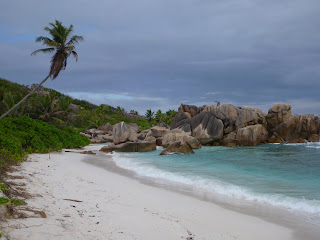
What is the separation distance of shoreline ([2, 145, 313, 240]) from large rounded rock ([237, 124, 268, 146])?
35.0m

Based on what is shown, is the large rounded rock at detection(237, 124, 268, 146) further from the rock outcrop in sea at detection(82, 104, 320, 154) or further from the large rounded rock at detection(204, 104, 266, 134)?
the large rounded rock at detection(204, 104, 266, 134)

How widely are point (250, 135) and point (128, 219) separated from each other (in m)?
38.9

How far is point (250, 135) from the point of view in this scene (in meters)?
41.4

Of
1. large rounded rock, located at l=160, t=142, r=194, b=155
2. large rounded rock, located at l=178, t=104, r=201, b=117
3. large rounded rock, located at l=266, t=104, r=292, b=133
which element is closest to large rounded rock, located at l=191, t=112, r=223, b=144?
large rounded rock, located at l=178, t=104, r=201, b=117

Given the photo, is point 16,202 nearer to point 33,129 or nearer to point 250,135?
point 33,129

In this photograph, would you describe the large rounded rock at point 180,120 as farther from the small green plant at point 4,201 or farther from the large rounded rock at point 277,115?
the small green plant at point 4,201

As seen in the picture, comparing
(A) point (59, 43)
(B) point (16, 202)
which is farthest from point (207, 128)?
(B) point (16, 202)

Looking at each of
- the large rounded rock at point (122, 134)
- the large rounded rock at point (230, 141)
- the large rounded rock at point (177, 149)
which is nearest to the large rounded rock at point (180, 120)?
the large rounded rock at point (230, 141)

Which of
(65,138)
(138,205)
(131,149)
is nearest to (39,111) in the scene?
(65,138)

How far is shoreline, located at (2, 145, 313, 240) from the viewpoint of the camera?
4406 mm

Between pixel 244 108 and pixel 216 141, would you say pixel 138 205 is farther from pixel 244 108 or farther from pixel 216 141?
pixel 244 108

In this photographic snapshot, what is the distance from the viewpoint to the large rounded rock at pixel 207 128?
40.8 meters

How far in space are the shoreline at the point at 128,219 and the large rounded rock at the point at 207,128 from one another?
3319cm

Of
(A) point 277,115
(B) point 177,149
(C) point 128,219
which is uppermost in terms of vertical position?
(A) point 277,115
